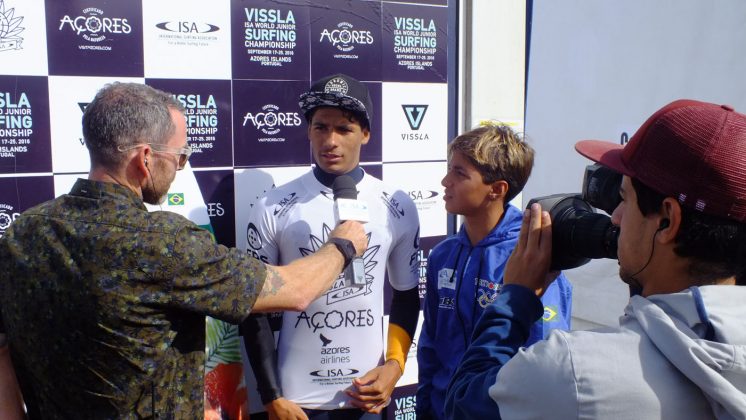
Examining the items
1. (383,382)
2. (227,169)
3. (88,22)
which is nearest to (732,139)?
(383,382)

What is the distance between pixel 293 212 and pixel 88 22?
927 millimetres

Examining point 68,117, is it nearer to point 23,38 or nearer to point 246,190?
point 23,38

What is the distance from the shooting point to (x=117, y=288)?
4.11 feet

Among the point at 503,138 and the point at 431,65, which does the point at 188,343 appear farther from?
the point at 431,65

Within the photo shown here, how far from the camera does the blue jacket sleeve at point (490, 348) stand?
3.18 ft

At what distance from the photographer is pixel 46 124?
6.57 feet

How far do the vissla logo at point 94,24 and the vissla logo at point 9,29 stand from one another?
0.12 m

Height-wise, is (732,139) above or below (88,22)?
below

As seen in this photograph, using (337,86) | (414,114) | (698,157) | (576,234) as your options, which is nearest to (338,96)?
(337,86)

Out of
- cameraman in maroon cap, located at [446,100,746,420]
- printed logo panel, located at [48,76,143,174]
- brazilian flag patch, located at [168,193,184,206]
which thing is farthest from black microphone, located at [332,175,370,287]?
printed logo panel, located at [48,76,143,174]

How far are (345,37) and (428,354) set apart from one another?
1279mm

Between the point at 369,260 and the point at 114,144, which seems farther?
the point at 369,260

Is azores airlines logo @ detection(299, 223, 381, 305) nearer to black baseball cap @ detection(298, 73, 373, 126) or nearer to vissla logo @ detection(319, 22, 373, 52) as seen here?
black baseball cap @ detection(298, 73, 373, 126)

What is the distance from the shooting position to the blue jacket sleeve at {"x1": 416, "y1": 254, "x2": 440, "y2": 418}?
1.96 meters
